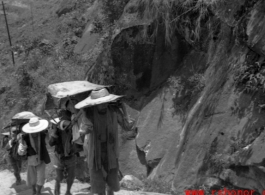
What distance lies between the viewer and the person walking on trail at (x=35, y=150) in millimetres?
6188

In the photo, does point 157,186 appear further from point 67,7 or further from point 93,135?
point 67,7

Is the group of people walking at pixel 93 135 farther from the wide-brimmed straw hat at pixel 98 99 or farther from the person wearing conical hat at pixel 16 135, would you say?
the person wearing conical hat at pixel 16 135

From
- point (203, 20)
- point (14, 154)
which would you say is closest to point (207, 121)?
point (203, 20)

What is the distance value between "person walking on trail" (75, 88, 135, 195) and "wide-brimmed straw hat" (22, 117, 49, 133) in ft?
4.55

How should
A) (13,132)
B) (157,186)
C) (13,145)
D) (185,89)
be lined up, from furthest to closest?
(185,89)
(13,145)
(13,132)
(157,186)

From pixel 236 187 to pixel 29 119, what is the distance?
11.7 feet

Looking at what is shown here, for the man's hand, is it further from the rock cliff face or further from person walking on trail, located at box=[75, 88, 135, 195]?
the rock cliff face

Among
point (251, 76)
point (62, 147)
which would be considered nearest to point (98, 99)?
point (62, 147)

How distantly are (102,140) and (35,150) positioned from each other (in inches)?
70.0

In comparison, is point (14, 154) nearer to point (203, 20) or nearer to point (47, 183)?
point (47, 183)

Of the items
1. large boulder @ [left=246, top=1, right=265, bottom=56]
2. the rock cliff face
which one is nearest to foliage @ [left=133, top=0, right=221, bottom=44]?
the rock cliff face

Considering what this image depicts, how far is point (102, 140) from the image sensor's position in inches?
197

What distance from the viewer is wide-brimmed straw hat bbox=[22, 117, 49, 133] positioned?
6.10 meters

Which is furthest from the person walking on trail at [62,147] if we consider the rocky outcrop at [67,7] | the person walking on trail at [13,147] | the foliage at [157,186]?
the rocky outcrop at [67,7]
